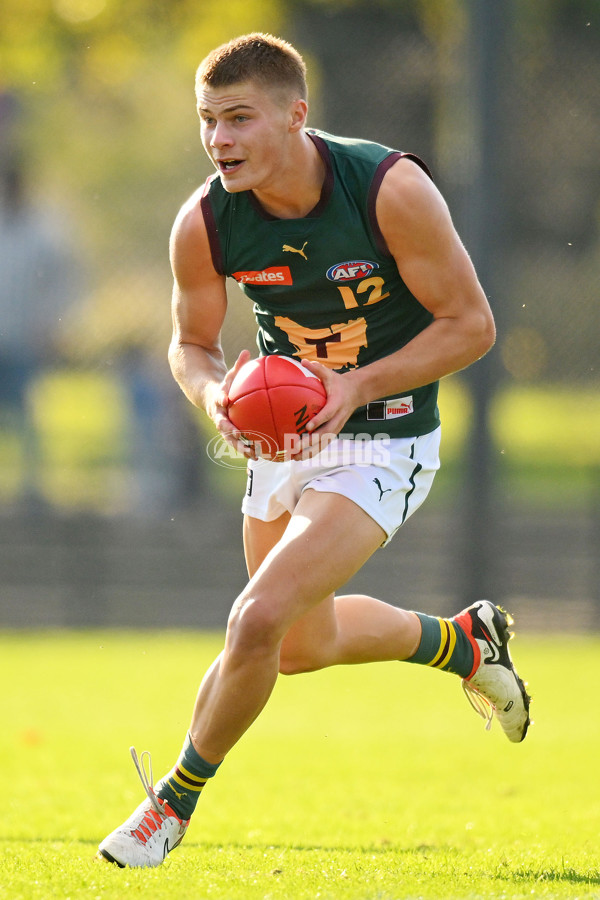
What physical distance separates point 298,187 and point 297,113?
21 cm

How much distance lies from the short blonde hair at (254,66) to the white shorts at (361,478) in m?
1.10

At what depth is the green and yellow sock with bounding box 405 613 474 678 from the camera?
441 cm

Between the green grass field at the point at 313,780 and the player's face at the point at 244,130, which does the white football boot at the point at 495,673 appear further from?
the player's face at the point at 244,130

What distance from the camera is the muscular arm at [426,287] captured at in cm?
369

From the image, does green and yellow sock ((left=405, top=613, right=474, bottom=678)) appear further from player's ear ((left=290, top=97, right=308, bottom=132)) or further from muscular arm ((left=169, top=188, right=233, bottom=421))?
player's ear ((left=290, top=97, right=308, bottom=132))

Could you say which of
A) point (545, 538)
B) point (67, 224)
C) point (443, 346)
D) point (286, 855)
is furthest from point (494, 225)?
point (286, 855)

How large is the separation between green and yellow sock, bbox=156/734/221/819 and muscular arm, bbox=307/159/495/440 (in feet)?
3.73

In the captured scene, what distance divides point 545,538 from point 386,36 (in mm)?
4116

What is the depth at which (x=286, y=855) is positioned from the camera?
12.6 feet

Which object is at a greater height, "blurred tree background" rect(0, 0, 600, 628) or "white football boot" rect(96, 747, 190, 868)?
"blurred tree background" rect(0, 0, 600, 628)

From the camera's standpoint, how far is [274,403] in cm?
354

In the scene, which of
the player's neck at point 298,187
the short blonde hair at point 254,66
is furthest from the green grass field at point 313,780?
the short blonde hair at point 254,66

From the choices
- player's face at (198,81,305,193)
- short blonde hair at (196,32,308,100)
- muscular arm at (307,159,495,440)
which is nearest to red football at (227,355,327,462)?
muscular arm at (307,159,495,440)

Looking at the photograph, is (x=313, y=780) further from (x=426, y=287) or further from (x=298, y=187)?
(x=298, y=187)
